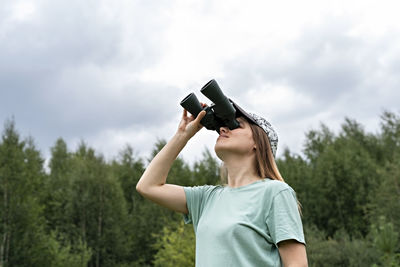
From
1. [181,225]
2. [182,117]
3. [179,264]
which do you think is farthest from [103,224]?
[182,117]

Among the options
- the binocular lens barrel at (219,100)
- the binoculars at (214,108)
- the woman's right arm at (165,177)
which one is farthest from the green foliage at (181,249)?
the binocular lens barrel at (219,100)

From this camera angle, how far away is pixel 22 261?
69.3 ft

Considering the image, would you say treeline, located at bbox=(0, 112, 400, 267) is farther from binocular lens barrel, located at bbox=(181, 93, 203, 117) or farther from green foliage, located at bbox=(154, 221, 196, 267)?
binocular lens barrel, located at bbox=(181, 93, 203, 117)

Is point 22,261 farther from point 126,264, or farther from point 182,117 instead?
point 182,117

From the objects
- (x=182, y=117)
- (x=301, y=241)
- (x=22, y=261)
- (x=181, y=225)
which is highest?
(x=181, y=225)

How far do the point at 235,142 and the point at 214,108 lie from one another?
209 mm

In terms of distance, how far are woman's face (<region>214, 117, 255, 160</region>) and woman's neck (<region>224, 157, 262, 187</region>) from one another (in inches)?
1.5

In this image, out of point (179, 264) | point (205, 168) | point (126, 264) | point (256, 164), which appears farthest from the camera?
point (205, 168)

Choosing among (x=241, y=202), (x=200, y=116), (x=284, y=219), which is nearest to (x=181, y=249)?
(x=200, y=116)

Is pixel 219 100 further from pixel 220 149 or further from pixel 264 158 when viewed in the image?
pixel 264 158

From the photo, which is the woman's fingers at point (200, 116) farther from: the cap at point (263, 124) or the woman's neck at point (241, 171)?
the woman's neck at point (241, 171)

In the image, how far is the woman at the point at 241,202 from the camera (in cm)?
224

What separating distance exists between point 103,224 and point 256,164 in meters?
27.6

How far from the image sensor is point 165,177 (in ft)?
9.12
